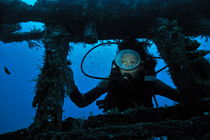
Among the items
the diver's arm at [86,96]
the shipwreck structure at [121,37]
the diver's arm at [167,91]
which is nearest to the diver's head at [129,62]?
the shipwreck structure at [121,37]

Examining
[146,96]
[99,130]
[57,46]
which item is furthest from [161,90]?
[99,130]

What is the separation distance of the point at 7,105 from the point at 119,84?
10988 centimetres

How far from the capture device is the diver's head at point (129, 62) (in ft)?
15.0

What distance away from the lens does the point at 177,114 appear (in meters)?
2.28

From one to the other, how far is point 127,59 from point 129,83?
1.19 metres

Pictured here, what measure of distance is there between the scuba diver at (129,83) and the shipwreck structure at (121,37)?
0.52 meters

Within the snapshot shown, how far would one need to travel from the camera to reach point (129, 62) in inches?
199

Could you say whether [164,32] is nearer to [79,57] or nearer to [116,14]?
[116,14]

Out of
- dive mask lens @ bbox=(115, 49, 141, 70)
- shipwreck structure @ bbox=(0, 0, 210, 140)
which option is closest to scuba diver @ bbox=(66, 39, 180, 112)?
dive mask lens @ bbox=(115, 49, 141, 70)

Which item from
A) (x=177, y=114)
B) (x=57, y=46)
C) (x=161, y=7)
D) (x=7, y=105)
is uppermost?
(x=7, y=105)

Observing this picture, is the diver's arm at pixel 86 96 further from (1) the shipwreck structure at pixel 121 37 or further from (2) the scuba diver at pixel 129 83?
(1) the shipwreck structure at pixel 121 37

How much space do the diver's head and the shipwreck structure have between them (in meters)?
0.55

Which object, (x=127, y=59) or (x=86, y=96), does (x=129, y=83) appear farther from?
(x=86, y=96)

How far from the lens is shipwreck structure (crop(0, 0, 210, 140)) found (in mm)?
1629
